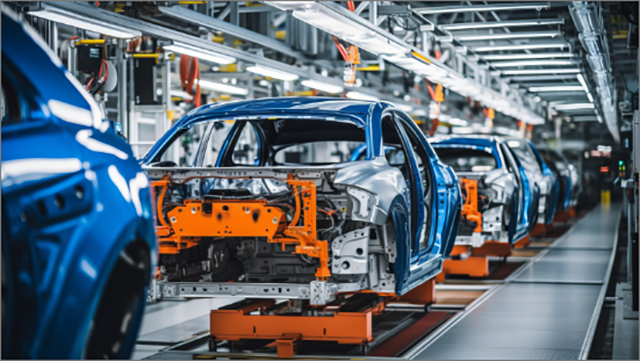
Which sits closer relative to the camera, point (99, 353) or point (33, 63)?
point (33, 63)

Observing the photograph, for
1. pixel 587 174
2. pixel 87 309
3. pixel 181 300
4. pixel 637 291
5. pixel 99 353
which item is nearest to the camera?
pixel 87 309

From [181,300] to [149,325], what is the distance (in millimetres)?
1356

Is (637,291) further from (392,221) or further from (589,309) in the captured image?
(392,221)

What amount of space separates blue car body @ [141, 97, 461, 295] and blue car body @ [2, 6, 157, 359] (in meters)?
2.36

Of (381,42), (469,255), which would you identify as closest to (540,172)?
(469,255)

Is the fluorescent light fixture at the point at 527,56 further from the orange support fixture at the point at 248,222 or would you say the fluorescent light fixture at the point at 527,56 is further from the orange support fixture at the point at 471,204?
the orange support fixture at the point at 248,222

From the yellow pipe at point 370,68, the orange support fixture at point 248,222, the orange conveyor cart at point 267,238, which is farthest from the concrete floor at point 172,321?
the yellow pipe at point 370,68

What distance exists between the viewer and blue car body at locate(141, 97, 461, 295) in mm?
5219

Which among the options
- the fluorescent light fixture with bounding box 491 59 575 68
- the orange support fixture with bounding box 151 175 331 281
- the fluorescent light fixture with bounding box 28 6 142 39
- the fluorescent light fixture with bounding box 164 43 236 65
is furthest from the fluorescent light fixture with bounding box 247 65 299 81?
the fluorescent light fixture with bounding box 491 59 575 68

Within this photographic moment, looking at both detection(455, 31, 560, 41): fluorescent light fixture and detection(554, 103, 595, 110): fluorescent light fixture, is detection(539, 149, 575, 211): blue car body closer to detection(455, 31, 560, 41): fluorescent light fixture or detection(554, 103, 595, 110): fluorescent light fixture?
detection(455, 31, 560, 41): fluorescent light fixture

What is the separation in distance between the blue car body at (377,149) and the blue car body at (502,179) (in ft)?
8.52

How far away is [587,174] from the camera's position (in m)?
35.3

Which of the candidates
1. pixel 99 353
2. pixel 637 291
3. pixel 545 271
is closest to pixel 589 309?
pixel 637 291

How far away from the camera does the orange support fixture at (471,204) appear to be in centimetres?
890
